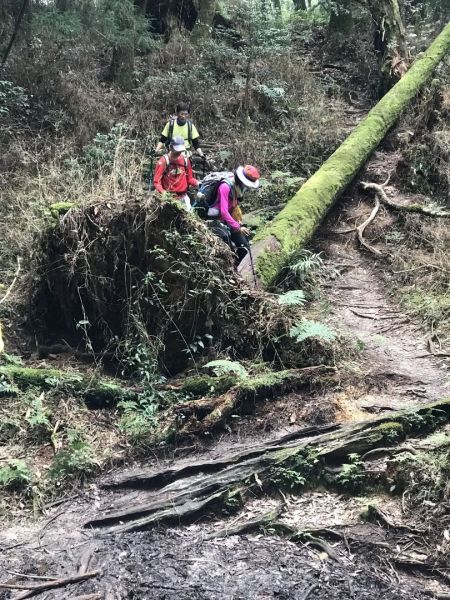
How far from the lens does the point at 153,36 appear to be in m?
16.3

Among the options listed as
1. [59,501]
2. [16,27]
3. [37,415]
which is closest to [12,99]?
[16,27]

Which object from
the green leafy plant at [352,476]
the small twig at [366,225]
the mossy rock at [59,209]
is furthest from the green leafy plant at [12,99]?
the green leafy plant at [352,476]

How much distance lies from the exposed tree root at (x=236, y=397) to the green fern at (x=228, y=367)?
92 mm

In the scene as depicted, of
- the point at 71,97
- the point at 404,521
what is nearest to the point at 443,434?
the point at 404,521

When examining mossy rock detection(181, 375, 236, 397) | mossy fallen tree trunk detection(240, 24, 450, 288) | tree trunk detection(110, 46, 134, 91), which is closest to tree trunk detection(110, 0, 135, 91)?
tree trunk detection(110, 46, 134, 91)

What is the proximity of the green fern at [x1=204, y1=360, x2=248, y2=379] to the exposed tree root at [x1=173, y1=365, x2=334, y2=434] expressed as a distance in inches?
3.6

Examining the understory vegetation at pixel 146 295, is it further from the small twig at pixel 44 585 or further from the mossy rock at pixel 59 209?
the small twig at pixel 44 585

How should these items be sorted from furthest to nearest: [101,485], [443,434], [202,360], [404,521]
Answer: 1. [202,360]
2. [101,485]
3. [443,434]
4. [404,521]

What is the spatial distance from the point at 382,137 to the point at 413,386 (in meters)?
7.06

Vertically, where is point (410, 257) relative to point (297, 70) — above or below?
below

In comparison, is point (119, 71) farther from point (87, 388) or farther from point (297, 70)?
point (87, 388)

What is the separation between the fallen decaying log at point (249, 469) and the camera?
5.41 m

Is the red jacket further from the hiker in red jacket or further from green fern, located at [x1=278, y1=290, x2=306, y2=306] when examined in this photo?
green fern, located at [x1=278, y1=290, x2=306, y2=306]

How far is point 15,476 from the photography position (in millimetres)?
5727
